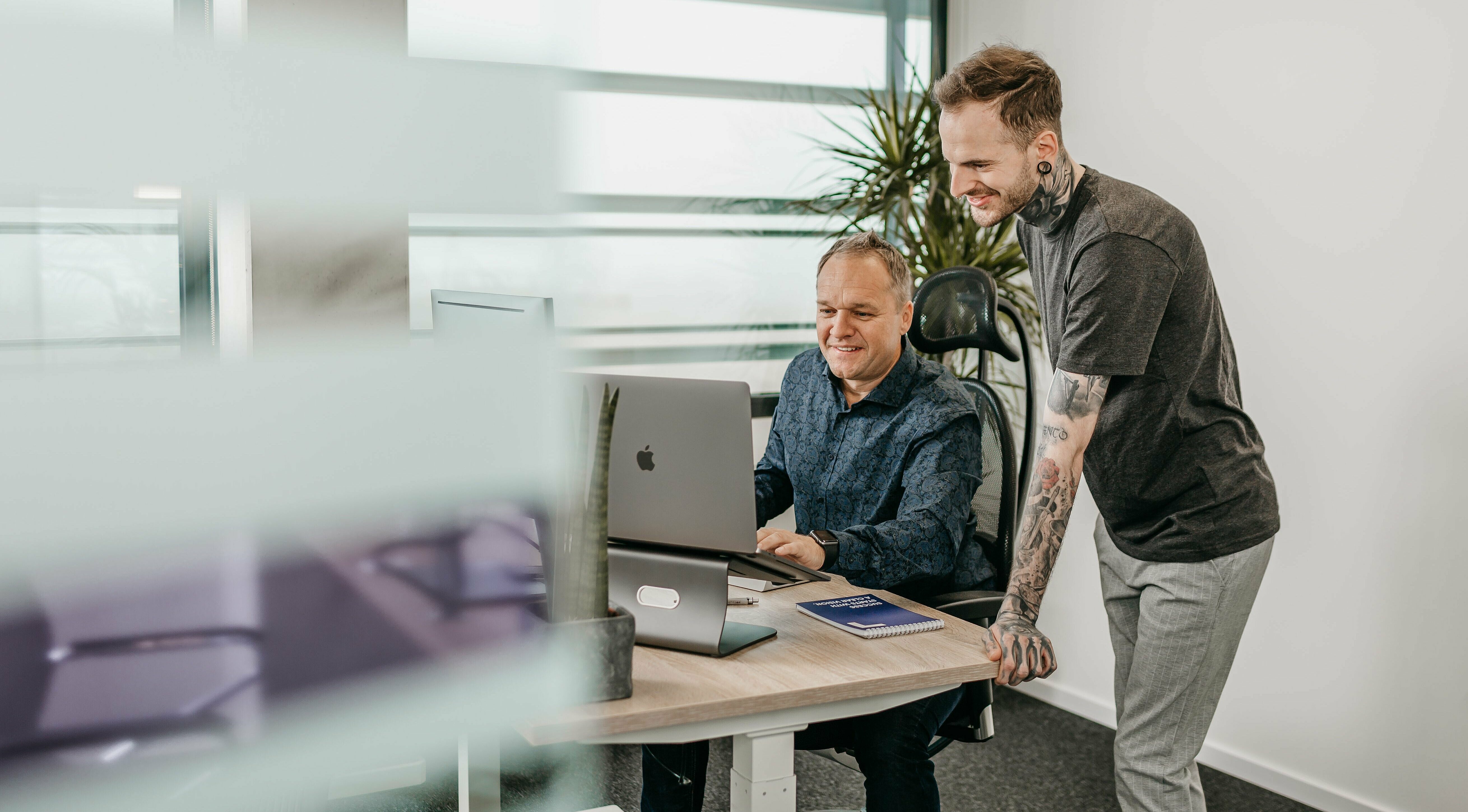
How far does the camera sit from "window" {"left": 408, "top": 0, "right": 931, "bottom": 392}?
2.88 meters

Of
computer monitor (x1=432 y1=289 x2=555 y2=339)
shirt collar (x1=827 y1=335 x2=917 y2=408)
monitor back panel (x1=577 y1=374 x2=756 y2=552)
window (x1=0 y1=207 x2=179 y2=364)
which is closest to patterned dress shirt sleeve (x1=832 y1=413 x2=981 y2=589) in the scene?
shirt collar (x1=827 y1=335 x2=917 y2=408)

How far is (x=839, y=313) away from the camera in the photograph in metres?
1.88

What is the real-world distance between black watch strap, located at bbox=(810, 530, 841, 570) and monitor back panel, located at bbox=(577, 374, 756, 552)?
1.19 feet

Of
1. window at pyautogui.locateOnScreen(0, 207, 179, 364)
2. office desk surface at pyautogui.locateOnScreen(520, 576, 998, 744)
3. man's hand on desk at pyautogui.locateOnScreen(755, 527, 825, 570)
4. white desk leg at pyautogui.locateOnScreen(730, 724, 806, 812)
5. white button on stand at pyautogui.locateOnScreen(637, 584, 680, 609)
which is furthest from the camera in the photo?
man's hand on desk at pyautogui.locateOnScreen(755, 527, 825, 570)

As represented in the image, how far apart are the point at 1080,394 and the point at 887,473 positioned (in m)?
0.49

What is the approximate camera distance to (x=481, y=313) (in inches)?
35.0

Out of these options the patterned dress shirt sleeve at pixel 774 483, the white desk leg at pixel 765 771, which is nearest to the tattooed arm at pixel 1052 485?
the white desk leg at pixel 765 771

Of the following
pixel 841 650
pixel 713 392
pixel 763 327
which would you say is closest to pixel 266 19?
pixel 713 392

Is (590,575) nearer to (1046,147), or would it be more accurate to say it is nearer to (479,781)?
(479,781)

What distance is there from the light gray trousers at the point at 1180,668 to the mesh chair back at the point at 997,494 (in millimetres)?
276

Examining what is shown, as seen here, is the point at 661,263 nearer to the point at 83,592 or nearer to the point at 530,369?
the point at 530,369

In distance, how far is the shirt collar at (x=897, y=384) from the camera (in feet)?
6.04

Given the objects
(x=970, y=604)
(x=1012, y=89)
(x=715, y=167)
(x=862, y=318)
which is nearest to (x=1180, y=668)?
(x=970, y=604)

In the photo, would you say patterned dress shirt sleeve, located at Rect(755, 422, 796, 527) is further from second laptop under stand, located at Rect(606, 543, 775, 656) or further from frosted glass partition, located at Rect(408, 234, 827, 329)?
second laptop under stand, located at Rect(606, 543, 775, 656)
